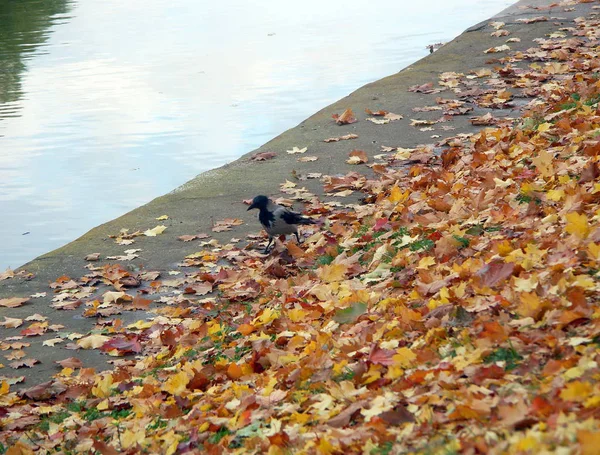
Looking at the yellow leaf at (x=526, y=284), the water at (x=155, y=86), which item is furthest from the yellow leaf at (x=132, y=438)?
the water at (x=155, y=86)

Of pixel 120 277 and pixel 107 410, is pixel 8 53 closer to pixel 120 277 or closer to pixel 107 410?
pixel 120 277

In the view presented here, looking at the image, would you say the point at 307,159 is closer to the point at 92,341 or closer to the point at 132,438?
the point at 92,341

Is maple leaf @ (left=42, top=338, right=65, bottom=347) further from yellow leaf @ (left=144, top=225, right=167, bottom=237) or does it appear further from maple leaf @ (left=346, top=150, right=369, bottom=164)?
maple leaf @ (left=346, top=150, right=369, bottom=164)

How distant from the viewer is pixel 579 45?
12055 mm

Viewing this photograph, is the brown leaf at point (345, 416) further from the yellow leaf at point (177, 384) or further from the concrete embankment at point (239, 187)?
the concrete embankment at point (239, 187)

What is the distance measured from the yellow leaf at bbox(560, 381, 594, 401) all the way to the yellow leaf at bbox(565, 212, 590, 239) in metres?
1.59

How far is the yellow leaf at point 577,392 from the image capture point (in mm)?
2924

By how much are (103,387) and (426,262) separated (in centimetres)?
215

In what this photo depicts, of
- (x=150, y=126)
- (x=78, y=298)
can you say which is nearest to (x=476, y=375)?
(x=78, y=298)

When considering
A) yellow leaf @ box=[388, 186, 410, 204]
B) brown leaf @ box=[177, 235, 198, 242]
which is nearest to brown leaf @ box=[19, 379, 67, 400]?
brown leaf @ box=[177, 235, 198, 242]

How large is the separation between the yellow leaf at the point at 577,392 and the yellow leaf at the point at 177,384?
234 cm

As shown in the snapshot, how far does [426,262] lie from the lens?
16.9 ft

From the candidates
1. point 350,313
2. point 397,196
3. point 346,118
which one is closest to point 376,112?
point 346,118

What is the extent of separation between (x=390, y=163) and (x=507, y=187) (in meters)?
2.81
